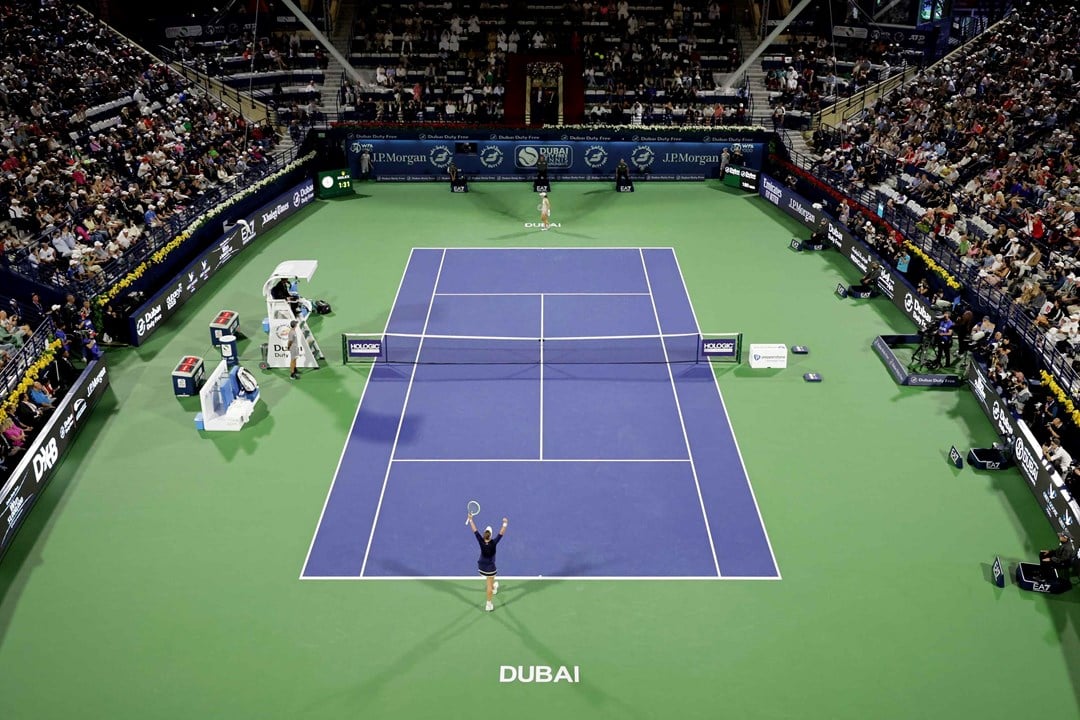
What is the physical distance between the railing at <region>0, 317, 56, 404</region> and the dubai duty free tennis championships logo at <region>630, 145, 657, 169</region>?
89.8 ft

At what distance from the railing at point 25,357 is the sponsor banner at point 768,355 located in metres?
17.4

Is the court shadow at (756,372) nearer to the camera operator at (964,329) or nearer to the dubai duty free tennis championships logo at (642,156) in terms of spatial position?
the camera operator at (964,329)

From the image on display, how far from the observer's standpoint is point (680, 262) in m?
33.3

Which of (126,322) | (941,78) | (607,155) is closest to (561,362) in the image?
(126,322)

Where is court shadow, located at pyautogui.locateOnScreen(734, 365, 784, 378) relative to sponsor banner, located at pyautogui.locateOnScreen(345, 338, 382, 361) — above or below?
below

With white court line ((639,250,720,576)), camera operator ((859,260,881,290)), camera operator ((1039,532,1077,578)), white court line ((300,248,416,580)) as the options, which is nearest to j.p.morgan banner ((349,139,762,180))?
white court line ((639,250,720,576))

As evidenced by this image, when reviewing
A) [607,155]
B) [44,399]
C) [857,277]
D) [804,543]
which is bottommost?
[804,543]

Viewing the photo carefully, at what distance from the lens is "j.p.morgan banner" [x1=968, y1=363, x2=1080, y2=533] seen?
58.5 feet

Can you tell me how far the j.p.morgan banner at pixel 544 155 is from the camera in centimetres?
4381

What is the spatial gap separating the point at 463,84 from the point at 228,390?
31.0m

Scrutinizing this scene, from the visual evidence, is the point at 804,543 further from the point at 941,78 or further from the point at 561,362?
the point at 941,78

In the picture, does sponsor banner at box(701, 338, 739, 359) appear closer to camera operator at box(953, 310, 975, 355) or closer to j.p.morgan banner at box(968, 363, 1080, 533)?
camera operator at box(953, 310, 975, 355)

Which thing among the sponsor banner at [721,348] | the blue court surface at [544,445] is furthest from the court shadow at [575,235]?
the sponsor banner at [721,348]

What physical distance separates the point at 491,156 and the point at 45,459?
27944 millimetres
